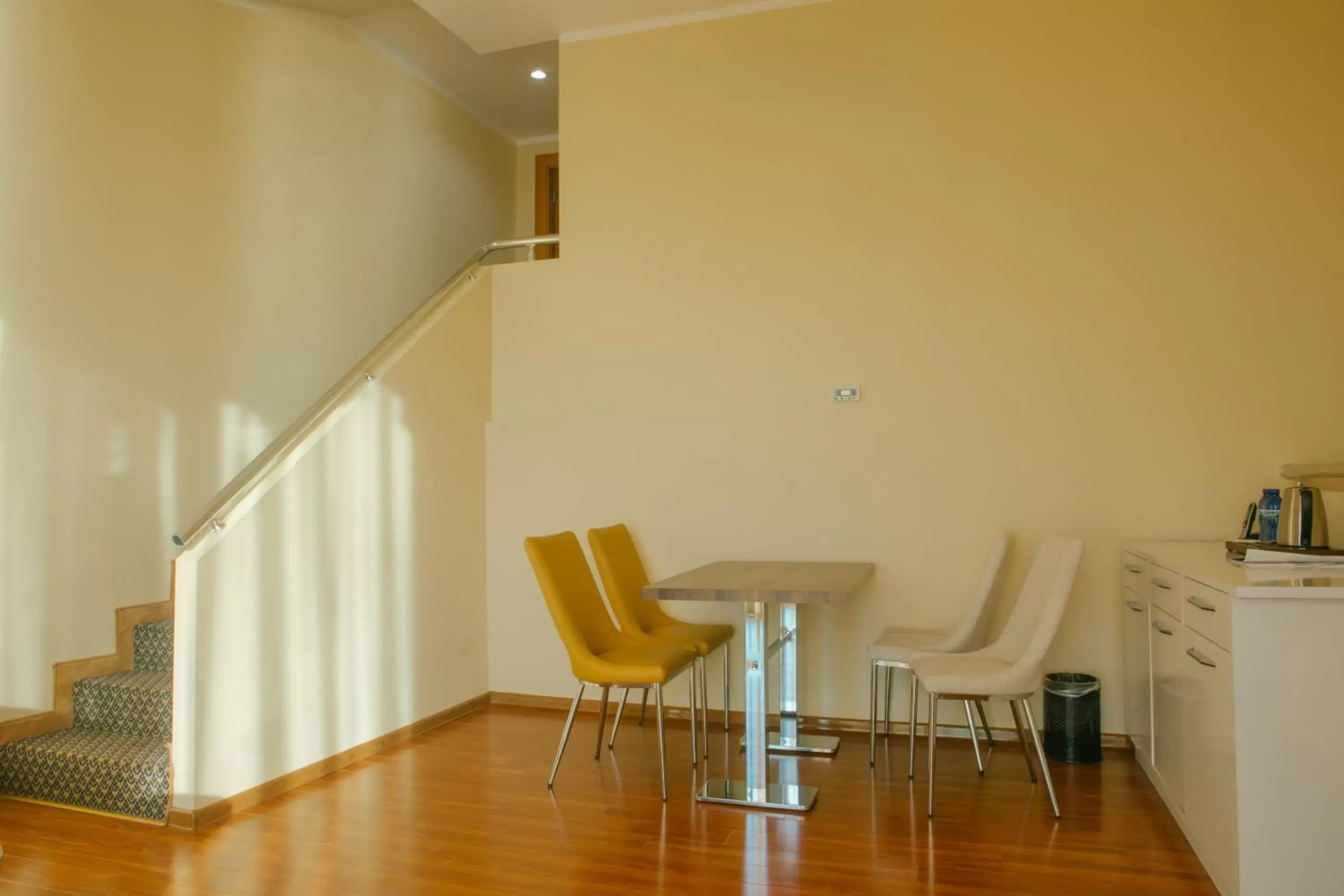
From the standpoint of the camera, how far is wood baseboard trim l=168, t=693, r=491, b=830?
141 inches

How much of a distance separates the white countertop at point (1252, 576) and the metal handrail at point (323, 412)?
349 centimetres

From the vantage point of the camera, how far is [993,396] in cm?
475

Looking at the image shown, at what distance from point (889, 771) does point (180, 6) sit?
5.18 meters

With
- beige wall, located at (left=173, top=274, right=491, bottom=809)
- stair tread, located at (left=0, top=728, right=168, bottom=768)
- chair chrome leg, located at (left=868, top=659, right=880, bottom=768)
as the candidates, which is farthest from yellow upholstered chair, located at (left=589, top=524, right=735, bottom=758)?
stair tread, located at (left=0, top=728, right=168, bottom=768)

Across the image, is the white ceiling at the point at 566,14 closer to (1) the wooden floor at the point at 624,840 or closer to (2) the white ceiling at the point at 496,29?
(2) the white ceiling at the point at 496,29

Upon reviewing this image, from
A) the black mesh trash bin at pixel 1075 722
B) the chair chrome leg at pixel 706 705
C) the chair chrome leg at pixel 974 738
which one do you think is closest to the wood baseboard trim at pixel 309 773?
the chair chrome leg at pixel 706 705

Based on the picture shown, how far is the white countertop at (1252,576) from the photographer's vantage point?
2.60m

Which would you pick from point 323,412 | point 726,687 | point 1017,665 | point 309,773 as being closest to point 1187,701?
point 1017,665

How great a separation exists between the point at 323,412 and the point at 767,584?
2.21 m

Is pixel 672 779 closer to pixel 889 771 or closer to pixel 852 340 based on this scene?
pixel 889 771

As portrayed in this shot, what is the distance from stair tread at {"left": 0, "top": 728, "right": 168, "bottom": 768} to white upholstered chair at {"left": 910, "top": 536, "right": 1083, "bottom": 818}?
2.92 m

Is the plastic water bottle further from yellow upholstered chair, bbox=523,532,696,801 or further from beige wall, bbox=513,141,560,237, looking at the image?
beige wall, bbox=513,141,560,237

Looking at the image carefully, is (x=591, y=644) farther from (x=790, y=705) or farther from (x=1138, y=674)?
(x=1138, y=674)

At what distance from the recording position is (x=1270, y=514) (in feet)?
12.8
